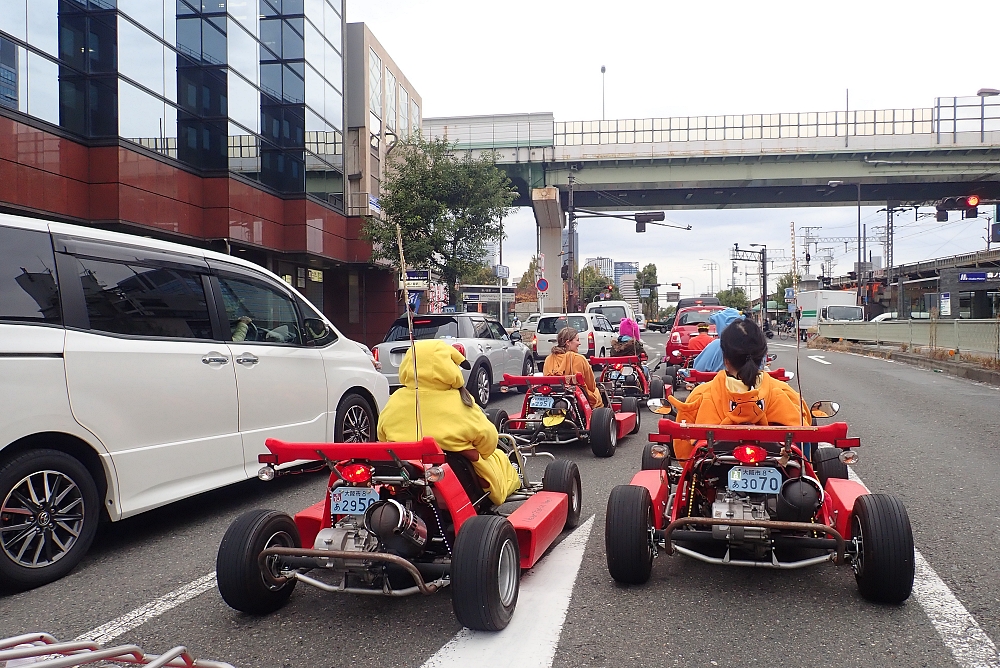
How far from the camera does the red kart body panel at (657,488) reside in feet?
13.8

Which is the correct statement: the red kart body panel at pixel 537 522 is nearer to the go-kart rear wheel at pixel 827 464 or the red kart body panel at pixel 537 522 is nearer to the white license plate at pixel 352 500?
the white license plate at pixel 352 500

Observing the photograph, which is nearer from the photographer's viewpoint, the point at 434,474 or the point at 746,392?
the point at 434,474

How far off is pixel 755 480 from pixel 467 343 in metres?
9.38

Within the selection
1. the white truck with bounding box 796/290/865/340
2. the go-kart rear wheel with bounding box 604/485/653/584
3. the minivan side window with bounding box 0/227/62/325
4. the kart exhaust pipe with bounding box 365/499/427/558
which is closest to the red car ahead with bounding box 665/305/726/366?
the go-kart rear wheel with bounding box 604/485/653/584

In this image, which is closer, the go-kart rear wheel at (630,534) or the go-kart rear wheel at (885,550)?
the go-kart rear wheel at (885,550)

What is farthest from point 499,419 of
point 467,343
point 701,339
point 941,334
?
point 941,334

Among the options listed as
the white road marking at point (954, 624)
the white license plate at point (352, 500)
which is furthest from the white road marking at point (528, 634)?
the white road marking at point (954, 624)

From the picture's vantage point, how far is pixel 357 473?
11.4 ft

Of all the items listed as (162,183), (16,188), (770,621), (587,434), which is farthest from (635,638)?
(162,183)

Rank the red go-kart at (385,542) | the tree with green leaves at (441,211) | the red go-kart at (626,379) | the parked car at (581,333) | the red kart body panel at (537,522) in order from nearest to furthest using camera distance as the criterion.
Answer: the red go-kart at (385,542) → the red kart body panel at (537,522) → the red go-kart at (626,379) → the parked car at (581,333) → the tree with green leaves at (441,211)

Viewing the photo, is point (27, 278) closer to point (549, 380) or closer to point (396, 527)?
point (396, 527)

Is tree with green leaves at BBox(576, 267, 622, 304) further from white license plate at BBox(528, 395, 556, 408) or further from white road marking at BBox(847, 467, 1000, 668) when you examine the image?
white road marking at BBox(847, 467, 1000, 668)

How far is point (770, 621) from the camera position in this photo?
3584 millimetres

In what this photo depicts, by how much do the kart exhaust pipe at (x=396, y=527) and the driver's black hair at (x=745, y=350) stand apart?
204cm
